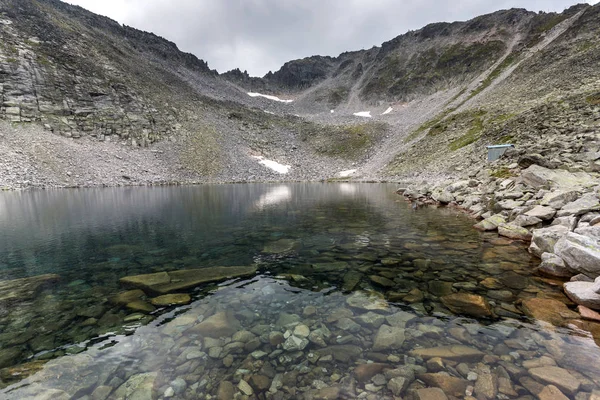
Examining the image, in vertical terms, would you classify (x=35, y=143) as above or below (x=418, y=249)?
above

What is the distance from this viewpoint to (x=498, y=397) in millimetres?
4516

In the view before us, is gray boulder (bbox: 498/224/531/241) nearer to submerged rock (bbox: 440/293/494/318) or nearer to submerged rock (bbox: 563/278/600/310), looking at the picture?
submerged rock (bbox: 563/278/600/310)

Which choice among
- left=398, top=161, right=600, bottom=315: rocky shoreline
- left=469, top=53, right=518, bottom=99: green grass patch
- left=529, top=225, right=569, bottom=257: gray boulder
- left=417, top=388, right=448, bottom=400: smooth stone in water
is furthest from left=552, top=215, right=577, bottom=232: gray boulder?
left=469, top=53, right=518, bottom=99: green grass patch

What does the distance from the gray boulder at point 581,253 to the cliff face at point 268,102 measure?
133 feet

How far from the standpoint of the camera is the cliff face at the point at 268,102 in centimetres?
6544

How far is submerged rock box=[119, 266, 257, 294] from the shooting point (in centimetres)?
925

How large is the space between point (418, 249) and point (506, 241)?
4.76 m

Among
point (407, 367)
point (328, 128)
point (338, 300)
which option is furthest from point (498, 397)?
point (328, 128)

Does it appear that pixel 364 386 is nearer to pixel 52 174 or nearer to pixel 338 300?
pixel 338 300

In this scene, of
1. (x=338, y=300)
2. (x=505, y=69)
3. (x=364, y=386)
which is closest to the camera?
(x=364, y=386)

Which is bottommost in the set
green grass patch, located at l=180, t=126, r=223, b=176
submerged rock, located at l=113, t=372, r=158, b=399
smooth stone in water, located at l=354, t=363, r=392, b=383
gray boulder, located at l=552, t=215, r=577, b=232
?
submerged rock, located at l=113, t=372, r=158, b=399

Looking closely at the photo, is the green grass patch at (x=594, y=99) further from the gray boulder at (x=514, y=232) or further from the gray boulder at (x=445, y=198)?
the gray boulder at (x=514, y=232)

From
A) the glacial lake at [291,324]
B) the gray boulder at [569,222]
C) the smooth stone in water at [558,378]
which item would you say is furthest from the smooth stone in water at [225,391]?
the gray boulder at [569,222]

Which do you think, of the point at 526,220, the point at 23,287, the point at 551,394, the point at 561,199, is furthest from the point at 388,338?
the point at 561,199
